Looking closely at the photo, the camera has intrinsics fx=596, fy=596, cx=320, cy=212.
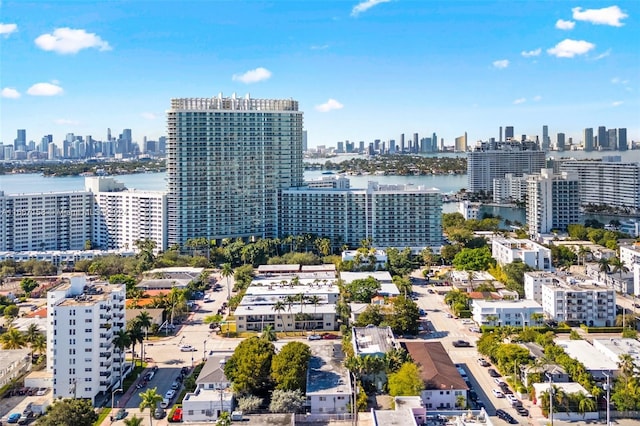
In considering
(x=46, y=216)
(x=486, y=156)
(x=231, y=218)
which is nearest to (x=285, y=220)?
(x=231, y=218)

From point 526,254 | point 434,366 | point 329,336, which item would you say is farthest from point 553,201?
point 434,366

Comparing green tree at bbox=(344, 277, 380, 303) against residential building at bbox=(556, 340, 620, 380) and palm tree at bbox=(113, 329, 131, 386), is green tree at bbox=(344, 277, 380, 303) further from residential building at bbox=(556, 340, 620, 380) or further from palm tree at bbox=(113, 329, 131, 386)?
palm tree at bbox=(113, 329, 131, 386)

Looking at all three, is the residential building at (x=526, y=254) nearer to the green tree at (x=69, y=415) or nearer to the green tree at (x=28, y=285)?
the green tree at (x=69, y=415)

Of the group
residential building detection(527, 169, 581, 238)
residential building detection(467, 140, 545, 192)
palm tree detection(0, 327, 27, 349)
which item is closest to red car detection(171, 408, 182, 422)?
palm tree detection(0, 327, 27, 349)

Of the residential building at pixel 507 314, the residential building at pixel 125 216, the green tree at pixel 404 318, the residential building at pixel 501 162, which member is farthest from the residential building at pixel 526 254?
the residential building at pixel 501 162

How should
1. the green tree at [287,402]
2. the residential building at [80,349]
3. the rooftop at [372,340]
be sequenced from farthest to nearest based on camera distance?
the rooftop at [372,340] < the residential building at [80,349] < the green tree at [287,402]

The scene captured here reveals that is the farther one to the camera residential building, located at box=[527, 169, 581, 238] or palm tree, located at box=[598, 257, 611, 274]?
residential building, located at box=[527, 169, 581, 238]

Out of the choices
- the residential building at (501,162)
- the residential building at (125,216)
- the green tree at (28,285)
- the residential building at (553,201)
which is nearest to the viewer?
the green tree at (28,285)
